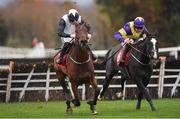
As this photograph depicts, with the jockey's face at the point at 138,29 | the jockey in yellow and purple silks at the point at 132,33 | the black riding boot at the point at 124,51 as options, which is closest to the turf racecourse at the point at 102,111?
the black riding boot at the point at 124,51

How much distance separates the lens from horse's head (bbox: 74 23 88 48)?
21.4 m

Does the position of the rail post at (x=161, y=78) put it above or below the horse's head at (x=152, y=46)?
below

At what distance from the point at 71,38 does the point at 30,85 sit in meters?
7.78

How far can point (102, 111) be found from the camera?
23062mm

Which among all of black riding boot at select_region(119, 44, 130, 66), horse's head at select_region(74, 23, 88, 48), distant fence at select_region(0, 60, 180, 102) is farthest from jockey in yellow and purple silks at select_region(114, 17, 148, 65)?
distant fence at select_region(0, 60, 180, 102)

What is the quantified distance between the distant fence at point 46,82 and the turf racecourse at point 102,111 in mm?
3026

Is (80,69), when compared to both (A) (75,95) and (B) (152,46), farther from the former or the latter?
(B) (152,46)

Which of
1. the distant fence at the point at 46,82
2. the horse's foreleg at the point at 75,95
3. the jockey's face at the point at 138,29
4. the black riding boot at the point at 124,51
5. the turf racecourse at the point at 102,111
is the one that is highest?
the jockey's face at the point at 138,29

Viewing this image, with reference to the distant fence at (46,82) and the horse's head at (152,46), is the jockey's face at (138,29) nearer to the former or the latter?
the horse's head at (152,46)

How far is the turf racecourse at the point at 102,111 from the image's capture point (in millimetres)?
21297

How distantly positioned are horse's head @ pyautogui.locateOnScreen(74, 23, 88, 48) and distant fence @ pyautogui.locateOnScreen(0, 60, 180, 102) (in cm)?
839

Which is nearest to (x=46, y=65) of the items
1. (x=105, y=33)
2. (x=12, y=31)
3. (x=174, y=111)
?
(x=174, y=111)

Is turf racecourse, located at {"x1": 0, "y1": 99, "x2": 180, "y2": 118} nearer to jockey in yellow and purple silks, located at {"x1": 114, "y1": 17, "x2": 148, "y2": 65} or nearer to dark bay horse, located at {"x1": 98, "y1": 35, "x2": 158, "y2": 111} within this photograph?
dark bay horse, located at {"x1": 98, "y1": 35, "x2": 158, "y2": 111}

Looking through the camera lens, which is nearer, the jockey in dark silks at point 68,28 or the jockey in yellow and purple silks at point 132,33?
the jockey in dark silks at point 68,28
